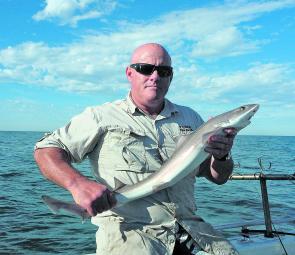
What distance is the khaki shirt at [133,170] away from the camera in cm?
420

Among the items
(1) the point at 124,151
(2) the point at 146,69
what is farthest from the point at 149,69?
(1) the point at 124,151

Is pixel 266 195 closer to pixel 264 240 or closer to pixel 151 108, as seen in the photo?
pixel 264 240

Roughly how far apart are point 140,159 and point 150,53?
42.8 inches

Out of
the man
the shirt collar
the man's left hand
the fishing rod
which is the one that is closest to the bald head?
the man

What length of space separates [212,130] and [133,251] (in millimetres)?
1289

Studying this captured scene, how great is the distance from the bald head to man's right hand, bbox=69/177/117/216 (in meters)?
1.48

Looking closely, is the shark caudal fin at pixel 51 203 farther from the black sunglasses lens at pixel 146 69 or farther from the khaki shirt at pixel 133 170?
the black sunglasses lens at pixel 146 69

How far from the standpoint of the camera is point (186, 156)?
13.9ft

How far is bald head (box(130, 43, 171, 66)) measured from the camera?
4672mm

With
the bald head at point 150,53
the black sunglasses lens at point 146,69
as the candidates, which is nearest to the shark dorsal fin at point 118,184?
the black sunglasses lens at point 146,69

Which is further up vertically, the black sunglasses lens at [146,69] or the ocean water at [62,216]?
the black sunglasses lens at [146,69]

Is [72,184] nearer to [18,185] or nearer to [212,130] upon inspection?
[212,130]

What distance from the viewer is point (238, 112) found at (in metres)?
4.40

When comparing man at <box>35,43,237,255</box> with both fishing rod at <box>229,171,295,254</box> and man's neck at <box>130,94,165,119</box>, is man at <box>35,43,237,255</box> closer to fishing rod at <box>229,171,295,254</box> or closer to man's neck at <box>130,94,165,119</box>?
man's neck at <box>130,94,165,119</box>
